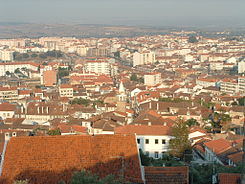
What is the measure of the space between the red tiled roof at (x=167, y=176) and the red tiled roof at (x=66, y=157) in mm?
502

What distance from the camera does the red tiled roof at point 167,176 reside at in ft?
25.0

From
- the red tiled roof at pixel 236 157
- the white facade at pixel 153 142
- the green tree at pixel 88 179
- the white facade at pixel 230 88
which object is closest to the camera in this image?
the green tree at pixel 88 179

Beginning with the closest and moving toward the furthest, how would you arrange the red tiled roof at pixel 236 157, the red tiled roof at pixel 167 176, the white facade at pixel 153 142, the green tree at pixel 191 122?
the red tiled roof at pixel 167 176, the red tiled roof at pixel 236 157, the white facade at pixel 153 142, the green tree at pixel 191 122

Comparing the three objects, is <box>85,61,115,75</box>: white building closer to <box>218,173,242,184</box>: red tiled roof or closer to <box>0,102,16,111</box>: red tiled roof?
<box>0,102,16,111</box>: red tiled roof

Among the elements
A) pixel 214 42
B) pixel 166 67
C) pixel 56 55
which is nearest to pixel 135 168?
pixel 166 67

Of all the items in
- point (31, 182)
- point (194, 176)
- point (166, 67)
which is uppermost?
point (31, 182)

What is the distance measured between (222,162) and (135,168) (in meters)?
7.15

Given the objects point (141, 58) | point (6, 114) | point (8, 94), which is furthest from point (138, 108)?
point (141, 58)

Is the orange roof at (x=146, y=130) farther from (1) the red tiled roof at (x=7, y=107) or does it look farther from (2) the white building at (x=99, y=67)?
(2) the white building at (x=99, y=67)

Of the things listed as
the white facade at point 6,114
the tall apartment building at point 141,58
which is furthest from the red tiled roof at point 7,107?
the tall apartment building at point 141,58

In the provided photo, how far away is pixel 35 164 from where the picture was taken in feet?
23.5

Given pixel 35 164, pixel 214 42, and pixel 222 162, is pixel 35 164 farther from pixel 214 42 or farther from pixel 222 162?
pixel 214 42

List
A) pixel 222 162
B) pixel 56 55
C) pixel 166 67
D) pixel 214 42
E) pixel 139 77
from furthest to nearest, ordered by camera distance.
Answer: pixel 214 42
pixel 56 55
pixel 166 67
pixel 139 77
pixel 222 162

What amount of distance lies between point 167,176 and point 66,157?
5.45 ft
